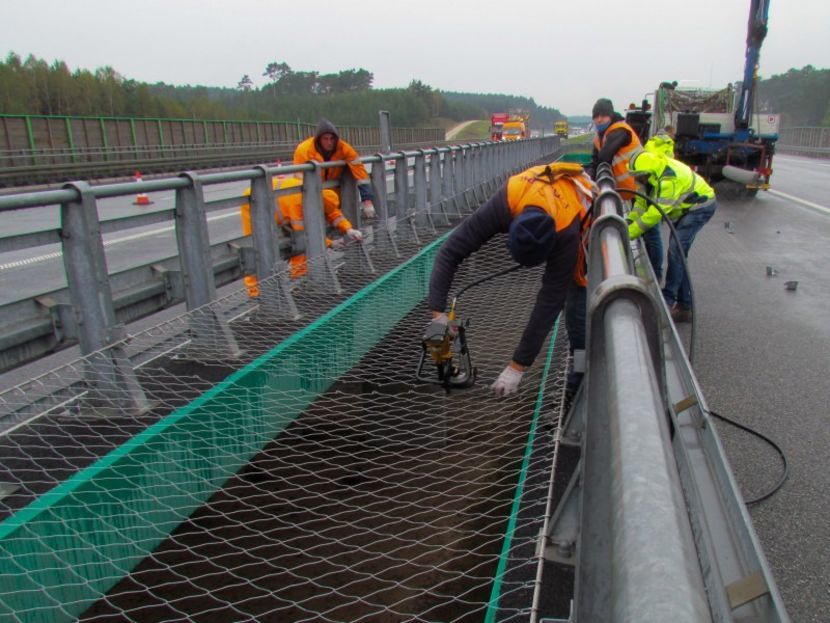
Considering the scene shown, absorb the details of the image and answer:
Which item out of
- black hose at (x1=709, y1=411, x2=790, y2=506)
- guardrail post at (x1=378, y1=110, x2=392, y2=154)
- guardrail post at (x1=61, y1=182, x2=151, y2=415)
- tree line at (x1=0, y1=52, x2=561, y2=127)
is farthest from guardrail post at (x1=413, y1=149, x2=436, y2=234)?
tree line at (x1=0, y1=52, x2=561, y2=127)

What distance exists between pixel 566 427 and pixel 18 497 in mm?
2404

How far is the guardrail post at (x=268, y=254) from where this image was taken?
16.4 ft

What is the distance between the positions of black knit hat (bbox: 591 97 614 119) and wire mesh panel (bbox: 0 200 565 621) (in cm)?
374

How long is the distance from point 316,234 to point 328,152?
1.03 metres

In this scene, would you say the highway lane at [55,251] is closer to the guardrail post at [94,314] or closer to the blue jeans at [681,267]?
the guardrail post at [94,314]

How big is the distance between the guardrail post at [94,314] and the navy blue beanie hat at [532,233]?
2.02 meters

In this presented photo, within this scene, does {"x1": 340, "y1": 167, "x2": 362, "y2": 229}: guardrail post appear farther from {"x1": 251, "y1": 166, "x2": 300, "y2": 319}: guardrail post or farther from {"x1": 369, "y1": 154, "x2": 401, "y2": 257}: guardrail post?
{"x1": 251, "y1": 166, "x2": 300, "y2": 319}: guardrail post

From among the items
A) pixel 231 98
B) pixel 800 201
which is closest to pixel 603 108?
pixel 800 201

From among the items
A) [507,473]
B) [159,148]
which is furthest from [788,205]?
[159,148]

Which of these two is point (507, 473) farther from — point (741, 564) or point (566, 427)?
point (741, 564)

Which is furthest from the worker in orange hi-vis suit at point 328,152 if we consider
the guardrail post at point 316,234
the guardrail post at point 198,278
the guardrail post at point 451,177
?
the guardrail post at point 451,177

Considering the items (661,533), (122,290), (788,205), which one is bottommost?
(788,205)

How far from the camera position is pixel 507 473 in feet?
12.8

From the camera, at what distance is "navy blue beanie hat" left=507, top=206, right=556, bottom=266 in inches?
132
